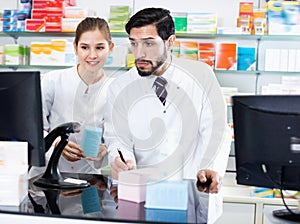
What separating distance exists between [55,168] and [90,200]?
36cm

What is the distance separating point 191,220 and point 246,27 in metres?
2.43

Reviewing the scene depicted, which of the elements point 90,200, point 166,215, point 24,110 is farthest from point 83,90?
point 166,215

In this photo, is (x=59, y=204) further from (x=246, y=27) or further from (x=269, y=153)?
(x=246, y=27)

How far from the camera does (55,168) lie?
6.37 feet

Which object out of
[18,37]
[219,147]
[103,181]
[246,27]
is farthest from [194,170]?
[18,37]

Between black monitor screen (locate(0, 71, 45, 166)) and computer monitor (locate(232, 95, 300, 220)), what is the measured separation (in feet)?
2.46

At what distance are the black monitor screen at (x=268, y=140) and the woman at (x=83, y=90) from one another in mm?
1014

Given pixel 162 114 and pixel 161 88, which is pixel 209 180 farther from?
pixel 161 88

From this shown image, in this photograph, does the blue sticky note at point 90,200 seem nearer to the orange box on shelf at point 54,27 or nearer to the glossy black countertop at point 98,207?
the glossy black countertop at point 98,207

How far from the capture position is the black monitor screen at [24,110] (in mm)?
1677

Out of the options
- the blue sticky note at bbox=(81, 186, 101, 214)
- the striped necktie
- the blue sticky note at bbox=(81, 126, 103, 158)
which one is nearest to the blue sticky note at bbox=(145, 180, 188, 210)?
the blue sticky note at bbox=(81, 186, 101, 214)

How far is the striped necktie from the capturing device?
7.94 ft

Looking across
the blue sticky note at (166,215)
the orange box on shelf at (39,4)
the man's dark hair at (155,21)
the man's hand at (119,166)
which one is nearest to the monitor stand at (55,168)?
the man's hand at (119,166)

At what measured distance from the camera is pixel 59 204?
5.17ft
